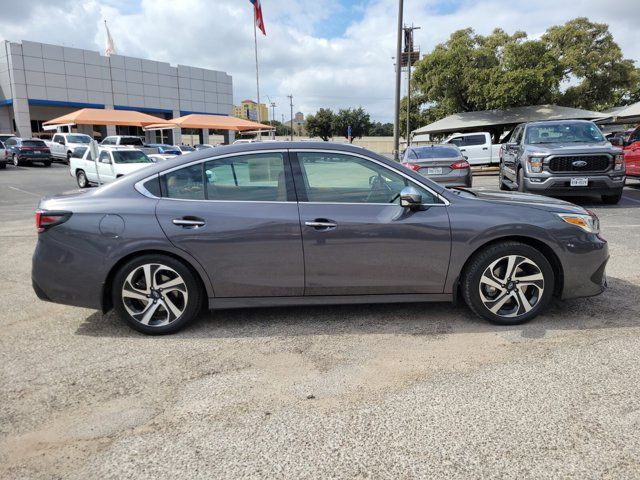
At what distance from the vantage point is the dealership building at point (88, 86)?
42406 mm

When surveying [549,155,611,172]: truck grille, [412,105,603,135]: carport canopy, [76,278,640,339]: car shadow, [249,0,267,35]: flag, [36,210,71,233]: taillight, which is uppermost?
[249,0,267,35]: flag

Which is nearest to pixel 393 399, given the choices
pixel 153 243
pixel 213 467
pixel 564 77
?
pixel 213 467

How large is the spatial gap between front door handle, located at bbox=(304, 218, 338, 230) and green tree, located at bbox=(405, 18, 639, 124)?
99.3 feet

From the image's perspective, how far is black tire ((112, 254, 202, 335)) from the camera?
387 cm

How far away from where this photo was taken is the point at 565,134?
11.0 m

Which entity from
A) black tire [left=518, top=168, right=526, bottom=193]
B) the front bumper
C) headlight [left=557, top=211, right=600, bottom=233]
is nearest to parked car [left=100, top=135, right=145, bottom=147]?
black tire [left=518, top=168, right=526, bottom=193]

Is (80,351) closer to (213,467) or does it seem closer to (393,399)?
(213,467)

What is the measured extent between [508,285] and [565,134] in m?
8.54

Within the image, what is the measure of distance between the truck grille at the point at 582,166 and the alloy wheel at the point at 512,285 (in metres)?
7.11

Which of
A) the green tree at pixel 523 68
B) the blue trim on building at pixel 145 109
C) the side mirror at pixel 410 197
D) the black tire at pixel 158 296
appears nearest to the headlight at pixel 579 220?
the side mirror at pixel 410 197

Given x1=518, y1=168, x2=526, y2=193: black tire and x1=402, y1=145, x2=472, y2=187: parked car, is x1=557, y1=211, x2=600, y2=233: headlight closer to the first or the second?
x1=518, y1=168, x2=526, y2=193: black tire

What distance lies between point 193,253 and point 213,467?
184 centimetres

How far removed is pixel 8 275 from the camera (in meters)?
5.99

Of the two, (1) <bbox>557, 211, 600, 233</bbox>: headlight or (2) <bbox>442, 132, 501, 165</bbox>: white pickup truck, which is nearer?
(1) <bbox>557, 211, 600, 233</bbox>: headlight
